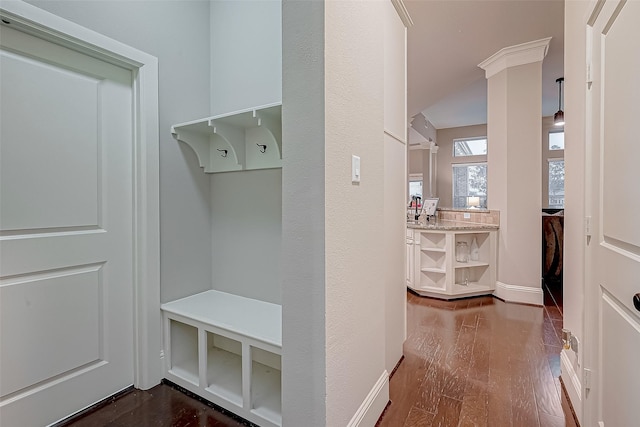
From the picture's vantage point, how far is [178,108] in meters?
2.04

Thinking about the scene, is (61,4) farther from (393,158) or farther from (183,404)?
(183,404)

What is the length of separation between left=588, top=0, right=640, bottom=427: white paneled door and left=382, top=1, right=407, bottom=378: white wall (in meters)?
0.96

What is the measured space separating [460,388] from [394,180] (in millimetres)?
1334

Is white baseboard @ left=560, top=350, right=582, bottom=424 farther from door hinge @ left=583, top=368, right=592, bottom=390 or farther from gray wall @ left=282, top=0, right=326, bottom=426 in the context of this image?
gray wall @ left=282, top=0, right=326, bottom=426

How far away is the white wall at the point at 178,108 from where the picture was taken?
6.00 feet

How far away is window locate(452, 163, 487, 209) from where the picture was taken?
27.0 ft

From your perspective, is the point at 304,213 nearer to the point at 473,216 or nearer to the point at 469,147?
the point at 473,216

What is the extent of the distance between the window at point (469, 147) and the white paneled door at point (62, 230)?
26.9 ft

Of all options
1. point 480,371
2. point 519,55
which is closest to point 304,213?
point 480,371

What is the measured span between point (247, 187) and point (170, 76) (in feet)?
2.75

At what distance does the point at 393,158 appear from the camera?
2.06 meters

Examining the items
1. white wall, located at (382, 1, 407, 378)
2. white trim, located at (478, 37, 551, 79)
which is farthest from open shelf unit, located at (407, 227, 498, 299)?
white trim, located at (478, 37, 551, 79)

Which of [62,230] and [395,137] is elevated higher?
[395,137]

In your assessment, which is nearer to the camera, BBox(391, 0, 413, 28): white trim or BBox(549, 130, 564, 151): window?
BBox(391, 0, 413, 28): white trim
